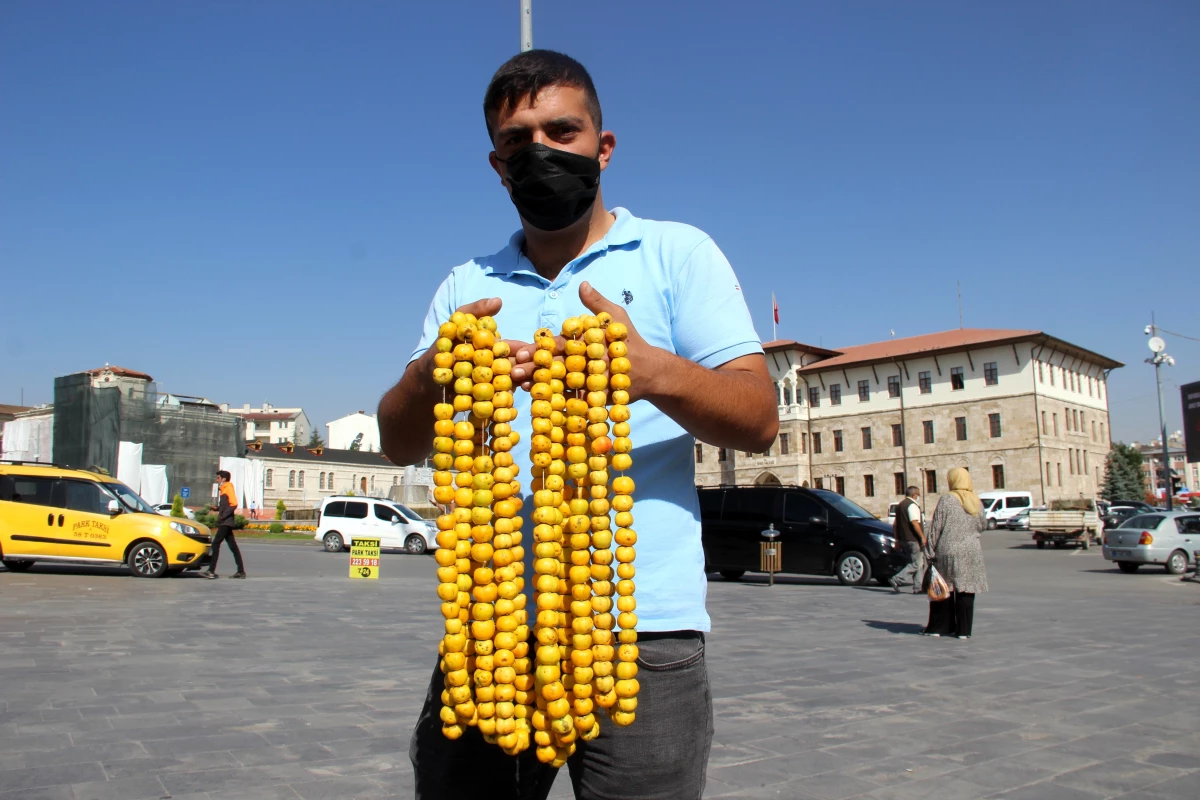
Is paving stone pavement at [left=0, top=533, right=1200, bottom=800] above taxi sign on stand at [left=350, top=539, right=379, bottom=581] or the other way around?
the other way around

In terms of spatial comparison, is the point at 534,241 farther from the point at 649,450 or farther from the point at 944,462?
the point at 944,462

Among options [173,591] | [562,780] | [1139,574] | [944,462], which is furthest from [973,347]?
[562,780]

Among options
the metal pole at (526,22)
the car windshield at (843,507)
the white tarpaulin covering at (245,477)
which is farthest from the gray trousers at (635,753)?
the white tarpaulin covering at (245,477)

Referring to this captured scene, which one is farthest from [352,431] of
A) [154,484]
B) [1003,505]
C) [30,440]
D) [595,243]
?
[595,243]

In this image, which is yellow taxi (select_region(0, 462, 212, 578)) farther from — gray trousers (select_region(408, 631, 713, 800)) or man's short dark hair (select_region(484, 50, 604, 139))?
man's short dark hair (select_region(484, 50, 604, 139))

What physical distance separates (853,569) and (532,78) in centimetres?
1761

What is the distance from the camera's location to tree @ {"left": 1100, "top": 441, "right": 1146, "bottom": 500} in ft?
218

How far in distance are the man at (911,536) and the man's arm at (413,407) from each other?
14.7m

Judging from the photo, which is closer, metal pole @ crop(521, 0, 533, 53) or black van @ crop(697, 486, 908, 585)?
metal pole @ crop(521, 0, 533, 53)

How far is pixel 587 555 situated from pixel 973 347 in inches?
2718

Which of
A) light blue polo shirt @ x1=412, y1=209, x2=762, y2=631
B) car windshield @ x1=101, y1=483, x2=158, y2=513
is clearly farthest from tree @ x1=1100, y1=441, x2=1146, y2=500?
light blue polo shirt @ x1=412, y1=209, x2=762, y2=631

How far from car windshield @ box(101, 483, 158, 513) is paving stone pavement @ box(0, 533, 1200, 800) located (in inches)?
166

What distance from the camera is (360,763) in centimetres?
496

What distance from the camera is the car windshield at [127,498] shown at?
1736 centimetres
